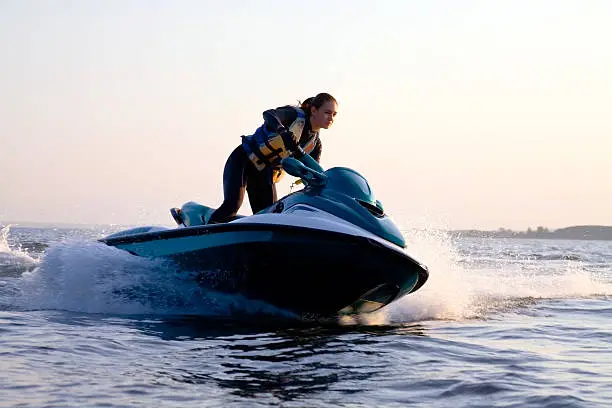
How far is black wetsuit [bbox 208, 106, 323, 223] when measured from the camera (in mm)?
7359

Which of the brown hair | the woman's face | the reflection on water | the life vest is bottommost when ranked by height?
the reflection on water

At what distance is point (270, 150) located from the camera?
7.25 m

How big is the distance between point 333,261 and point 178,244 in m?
1.48

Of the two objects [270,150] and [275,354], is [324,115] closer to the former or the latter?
[270,150]

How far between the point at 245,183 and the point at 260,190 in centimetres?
17

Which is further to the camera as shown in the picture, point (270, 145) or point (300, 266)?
point (270, 145)

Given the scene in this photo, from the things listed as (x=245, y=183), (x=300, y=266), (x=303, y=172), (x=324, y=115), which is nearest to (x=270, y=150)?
(x=245, y=183)

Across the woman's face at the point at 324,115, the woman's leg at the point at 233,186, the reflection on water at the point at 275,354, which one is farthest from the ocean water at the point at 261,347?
the woman's face at the point at 324,115

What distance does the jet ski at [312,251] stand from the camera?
6.01m

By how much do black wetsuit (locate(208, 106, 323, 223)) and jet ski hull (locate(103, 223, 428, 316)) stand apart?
0.71m

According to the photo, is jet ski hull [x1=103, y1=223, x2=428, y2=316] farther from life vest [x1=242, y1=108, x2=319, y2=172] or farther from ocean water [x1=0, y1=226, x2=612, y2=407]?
life vest [x1=242, y1=108, x2=319, y2=172]

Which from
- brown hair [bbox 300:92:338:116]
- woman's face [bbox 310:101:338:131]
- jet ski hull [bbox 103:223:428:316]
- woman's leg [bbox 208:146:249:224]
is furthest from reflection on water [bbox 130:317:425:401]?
brown hair [bbox 300:92:338:116]

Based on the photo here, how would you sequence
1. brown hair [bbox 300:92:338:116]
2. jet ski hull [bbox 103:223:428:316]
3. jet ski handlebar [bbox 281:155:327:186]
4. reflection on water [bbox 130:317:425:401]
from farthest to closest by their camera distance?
brown hair [bbox 300:92:338:116]
jet ski handlebar [bbox 281:155:327:186]
jet ski hull [bbox 103:223:428:316]
reflection on water [bbox 130:317:425:401]

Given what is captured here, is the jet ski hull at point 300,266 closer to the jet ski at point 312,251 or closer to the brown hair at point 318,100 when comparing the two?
the jet ski at point 312,251
